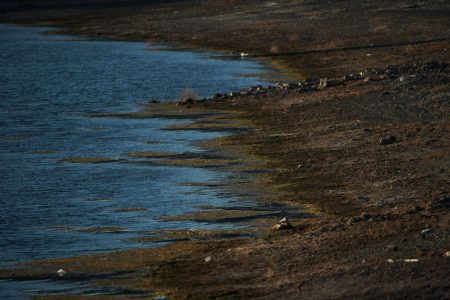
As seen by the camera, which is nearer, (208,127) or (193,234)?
(193,234)

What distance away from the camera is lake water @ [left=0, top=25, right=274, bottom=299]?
1430cm

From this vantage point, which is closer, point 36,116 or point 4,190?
point 4,190

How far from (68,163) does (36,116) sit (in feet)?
24.7

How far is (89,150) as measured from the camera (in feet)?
69.3

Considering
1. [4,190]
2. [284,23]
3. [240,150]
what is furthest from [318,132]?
[284,23]

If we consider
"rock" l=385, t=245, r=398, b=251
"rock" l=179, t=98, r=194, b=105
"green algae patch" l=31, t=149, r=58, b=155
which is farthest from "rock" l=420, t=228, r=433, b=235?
"rock" l=179, t=98, r=194, b=105

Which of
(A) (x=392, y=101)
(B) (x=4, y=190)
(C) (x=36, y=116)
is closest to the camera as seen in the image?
(B) (x=4, y=190)

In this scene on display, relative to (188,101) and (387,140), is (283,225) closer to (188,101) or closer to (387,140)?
(387,140)

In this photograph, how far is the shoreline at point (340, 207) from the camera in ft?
34.5

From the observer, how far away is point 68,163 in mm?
19688

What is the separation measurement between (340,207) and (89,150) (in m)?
7.48

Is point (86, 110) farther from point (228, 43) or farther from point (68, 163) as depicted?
point (228, 43)

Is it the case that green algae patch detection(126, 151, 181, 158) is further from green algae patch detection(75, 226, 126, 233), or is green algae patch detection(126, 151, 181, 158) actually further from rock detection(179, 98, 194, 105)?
rock detection(179, 98, 194, 105)

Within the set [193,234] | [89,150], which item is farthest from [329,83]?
[193,234]
